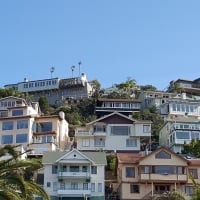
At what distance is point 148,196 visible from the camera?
63.2 meters

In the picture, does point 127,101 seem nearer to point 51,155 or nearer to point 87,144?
point 87,144

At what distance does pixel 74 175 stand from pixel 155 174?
10012mm

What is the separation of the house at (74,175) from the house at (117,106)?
1750 inches

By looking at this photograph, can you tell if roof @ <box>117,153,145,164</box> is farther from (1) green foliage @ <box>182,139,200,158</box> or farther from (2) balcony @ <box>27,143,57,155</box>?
(2) balcony @ <box>27,143,57,155</box>

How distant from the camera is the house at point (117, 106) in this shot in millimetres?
Answer: 111438

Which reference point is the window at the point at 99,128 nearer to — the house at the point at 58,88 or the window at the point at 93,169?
the window at the point at 93,169

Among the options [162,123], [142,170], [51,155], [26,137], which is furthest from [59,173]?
[162,123]

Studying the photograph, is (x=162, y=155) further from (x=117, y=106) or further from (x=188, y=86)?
(x=188, y=86)

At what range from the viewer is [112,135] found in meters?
87.9

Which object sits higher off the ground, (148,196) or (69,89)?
(69,89)

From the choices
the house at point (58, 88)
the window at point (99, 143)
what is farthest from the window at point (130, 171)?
the house at point (58, 88)

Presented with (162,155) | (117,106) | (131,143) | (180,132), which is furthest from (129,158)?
(117,106)

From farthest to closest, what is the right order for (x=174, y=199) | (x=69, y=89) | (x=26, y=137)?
(x=69, y=89) < (x=26, y=137) < (x=174, y=199)

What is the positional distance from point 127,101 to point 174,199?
67216 mm
